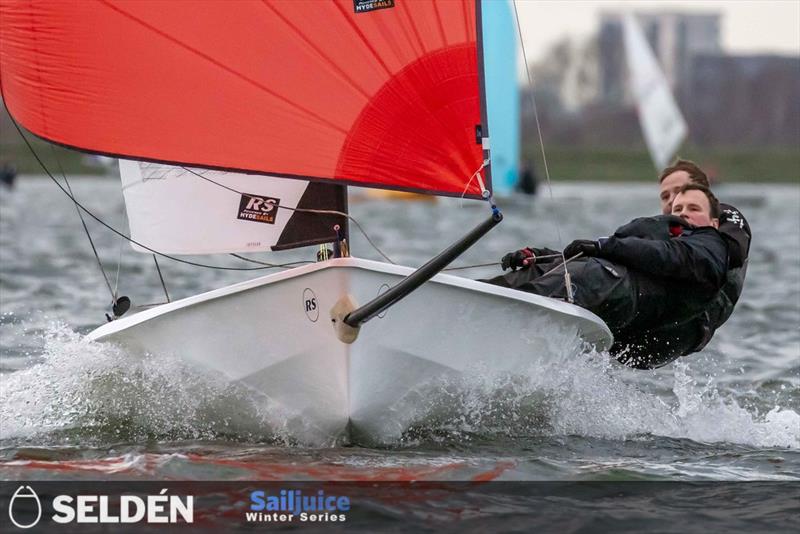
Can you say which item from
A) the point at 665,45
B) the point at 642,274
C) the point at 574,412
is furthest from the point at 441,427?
the point at 665,45

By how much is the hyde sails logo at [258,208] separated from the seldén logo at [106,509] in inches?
55.9

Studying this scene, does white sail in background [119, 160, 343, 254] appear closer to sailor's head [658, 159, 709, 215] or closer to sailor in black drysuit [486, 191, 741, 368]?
sailor in black drysuit [486, 191, 741, 368]

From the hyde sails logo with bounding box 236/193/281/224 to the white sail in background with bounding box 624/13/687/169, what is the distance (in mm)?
25067

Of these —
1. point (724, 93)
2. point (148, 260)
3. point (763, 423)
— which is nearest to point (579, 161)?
point (724, 93)

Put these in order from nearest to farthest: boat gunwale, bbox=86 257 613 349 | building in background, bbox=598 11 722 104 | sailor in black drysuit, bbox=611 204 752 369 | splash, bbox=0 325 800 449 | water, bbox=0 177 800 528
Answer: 1. boat gunwale, bbox=86 257 613 349
2. water, bbox=0 177 800 528
3. splash, bbox=0 325 800 449
4. sailor in black drysuit, bbox=611 204 752 369
5. building in background, bbox=598 11 722 104

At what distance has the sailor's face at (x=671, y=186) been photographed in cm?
655

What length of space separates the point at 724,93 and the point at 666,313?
7193 cm

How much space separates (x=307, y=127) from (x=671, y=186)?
7.30 ft

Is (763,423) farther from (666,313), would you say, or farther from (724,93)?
(724,93)

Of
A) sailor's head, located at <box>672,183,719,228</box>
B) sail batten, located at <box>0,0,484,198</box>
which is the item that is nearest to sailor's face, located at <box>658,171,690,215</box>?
sailor's head, located at <box>672,183,719,228</box>

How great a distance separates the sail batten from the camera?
16.7 feet

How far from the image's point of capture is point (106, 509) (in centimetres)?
456

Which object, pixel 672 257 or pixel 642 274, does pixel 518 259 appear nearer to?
pixel 642 274

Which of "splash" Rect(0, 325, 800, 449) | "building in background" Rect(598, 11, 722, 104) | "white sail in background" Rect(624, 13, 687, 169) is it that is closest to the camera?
"splash" Rect(0, 325, 800, 449)
